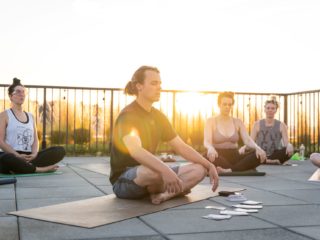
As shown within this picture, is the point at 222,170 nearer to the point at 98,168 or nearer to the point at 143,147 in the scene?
the point at 98,168

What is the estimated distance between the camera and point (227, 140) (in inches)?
253

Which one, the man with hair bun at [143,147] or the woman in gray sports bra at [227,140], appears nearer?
the man with hair bun at [143,147]

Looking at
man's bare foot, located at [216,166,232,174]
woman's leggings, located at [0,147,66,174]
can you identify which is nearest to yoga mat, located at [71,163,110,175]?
woman's leggings, located at [0,147,66,174]

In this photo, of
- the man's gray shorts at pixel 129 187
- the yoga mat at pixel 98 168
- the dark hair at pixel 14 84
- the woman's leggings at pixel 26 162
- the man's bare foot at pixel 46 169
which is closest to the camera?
the man's gray shorts at pixel 129 187

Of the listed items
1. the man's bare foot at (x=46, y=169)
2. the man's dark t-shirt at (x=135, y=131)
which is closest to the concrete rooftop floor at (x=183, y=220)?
the man's dark t-shirt at (x=135, y=131)

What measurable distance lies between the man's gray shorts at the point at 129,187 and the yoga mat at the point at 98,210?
56 mm

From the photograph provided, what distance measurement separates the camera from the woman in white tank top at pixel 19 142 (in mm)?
5918

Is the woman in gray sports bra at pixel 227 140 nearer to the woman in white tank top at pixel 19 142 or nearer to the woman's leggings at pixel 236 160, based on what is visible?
the woman's leggings at pixel 236 160

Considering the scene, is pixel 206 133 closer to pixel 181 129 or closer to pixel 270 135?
pixel 270 135

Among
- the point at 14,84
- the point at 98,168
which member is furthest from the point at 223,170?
the point at 14,84

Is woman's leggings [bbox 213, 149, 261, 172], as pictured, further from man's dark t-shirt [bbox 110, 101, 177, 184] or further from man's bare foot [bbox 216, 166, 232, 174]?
man's dark t-shirt [bbox 110, 101, 177, 184]

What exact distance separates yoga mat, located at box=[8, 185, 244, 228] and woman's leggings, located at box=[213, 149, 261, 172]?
2396 millimetres

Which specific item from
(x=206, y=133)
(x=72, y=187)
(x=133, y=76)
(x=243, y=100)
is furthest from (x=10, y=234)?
(x=243, y=100)

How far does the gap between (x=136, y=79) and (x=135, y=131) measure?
1.45 ft
